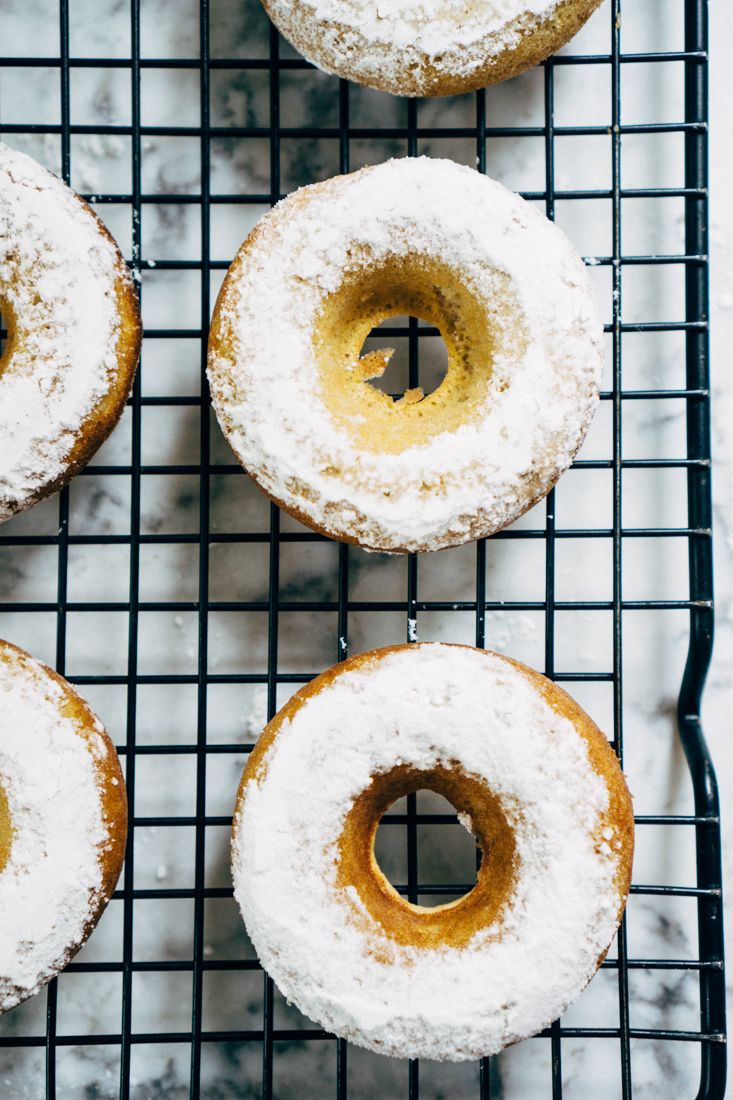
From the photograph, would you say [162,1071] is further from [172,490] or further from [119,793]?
[172,490]

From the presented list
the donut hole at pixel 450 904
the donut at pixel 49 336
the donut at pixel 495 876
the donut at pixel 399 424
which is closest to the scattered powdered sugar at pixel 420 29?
the donut at pixel 399 424

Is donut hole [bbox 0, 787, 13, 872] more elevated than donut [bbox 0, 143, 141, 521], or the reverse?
donut [bbox 0, 143, 141, 521]

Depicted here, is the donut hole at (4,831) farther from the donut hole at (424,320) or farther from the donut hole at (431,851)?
the donut hole at (424,320)

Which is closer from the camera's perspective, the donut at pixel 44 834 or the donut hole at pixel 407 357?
the donut at pixel 44 834

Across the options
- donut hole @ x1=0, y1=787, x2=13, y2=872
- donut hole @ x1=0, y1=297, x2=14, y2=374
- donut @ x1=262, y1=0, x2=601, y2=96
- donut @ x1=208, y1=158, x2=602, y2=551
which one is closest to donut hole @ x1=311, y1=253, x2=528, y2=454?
donut @ x1=208, y1=158, x2=602, y2=551

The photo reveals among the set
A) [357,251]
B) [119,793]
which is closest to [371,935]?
[119,793]

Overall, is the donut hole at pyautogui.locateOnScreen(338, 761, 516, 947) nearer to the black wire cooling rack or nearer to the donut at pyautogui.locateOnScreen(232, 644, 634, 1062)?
the donut at pyautogui.locateOnScreen(232, 644, 634, 1062)
